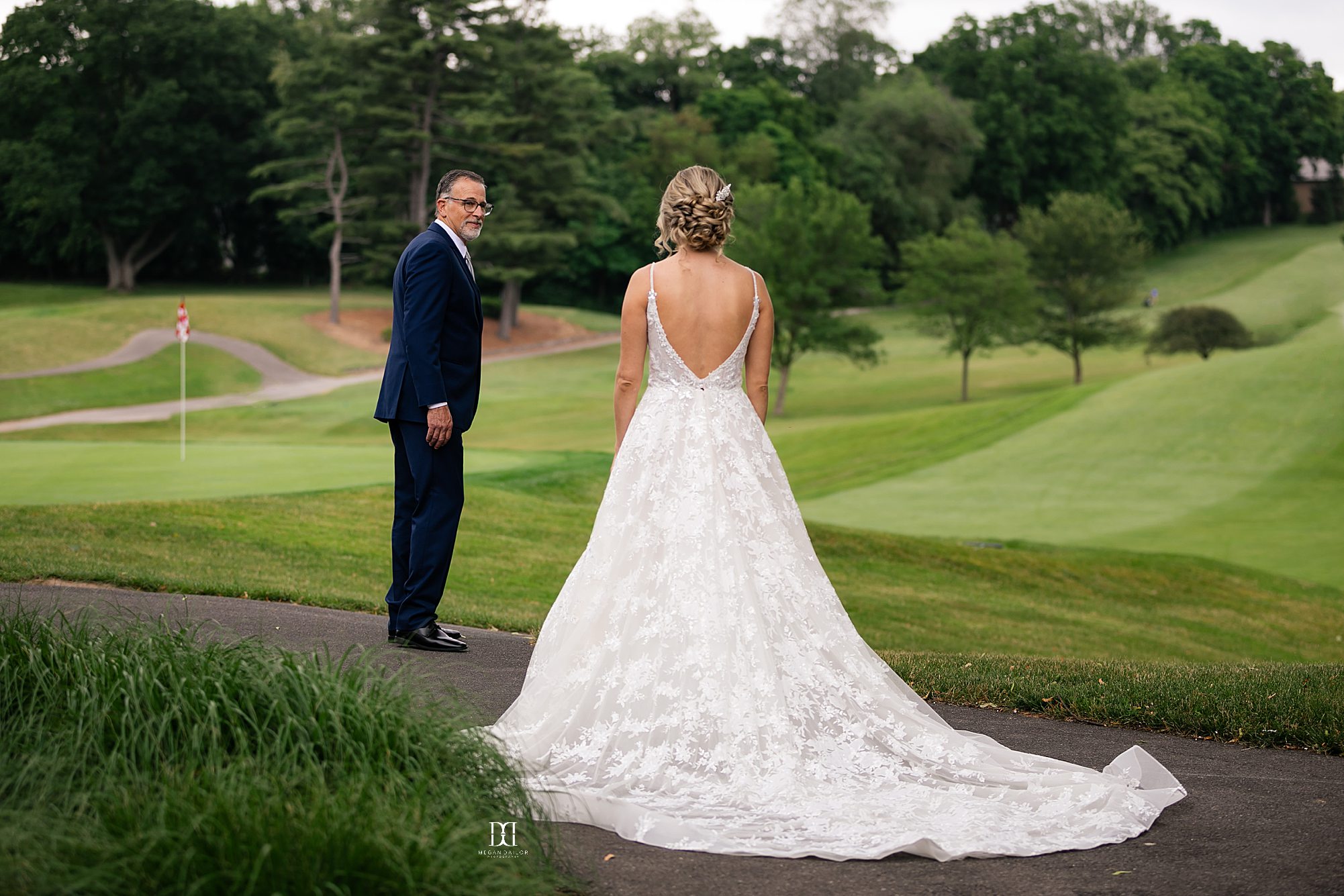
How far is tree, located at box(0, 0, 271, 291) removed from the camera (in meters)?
54.0

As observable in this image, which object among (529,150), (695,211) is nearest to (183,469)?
(695,211)

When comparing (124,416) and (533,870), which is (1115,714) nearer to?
(533,870)

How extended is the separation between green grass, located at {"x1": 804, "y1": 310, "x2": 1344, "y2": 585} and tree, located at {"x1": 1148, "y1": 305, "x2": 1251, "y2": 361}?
17.0 meters

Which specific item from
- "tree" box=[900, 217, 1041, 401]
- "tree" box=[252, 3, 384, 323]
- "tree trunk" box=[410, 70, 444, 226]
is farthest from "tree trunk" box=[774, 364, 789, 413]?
"tree" box=[252, 3, 384, 323]

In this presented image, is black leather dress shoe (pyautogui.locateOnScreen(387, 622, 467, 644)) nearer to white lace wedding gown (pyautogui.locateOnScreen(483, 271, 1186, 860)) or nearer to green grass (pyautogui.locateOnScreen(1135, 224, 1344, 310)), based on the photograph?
white lace wedding gown (pyautogui.locateOnScreen(483, 271, 1186, 860))

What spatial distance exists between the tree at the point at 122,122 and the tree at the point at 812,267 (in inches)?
1111

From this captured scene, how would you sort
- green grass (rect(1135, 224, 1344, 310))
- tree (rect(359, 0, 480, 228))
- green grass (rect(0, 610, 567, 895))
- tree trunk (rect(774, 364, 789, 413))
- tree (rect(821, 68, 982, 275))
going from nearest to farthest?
green grass (rect(0, 610, 567, 895)) < tree trunk (rect(774, 364, 789, 413)) < tree (rect(359, 0, 480, 228)) < tree (rect(821, 68, 982, 275)) < green grass (rect(1135, 224, 1344, 310))

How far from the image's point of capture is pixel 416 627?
6609mm

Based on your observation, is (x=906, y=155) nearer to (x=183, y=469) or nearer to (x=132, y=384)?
(x=132, y=384)

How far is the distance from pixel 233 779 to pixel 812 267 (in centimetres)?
4132

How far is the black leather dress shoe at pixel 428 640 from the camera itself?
21.6ft

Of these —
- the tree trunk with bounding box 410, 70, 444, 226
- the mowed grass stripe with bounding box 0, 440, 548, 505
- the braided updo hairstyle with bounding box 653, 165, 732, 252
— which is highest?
the tree trunk with bounding box 410, 70, 444, 226

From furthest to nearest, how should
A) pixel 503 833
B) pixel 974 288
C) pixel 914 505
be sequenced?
pixel 974 288 → pixel 914 505 → pixel 503 833

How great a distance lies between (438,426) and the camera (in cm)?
646
